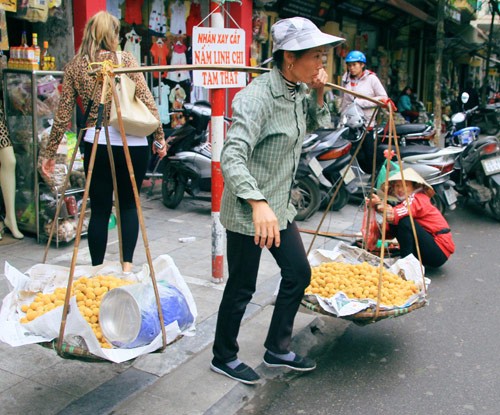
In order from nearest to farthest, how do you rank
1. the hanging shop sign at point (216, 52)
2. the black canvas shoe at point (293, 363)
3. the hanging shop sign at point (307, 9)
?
the black canvas shoe at point (293, 363) → the hanging shop sign at point (216, 52) → the hanging shop sign at point (307, 9)

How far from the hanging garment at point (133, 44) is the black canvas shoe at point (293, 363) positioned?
5670mm

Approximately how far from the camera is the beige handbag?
3.52m

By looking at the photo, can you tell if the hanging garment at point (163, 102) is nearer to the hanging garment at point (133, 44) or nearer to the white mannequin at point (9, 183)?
the hanging garment at point (133, 44)

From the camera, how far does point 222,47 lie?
4234 mm

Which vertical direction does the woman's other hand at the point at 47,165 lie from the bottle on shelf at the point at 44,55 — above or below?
below

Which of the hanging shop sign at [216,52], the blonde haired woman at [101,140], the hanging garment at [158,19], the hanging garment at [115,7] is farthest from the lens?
the hanging garment at [158,19]

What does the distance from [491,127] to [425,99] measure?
7.57 m

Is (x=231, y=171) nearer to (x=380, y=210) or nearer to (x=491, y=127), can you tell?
(x=380, y=210)

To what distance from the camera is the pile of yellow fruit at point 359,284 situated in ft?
11.7

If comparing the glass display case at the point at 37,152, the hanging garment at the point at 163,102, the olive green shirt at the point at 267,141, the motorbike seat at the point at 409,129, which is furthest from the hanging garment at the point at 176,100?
the olive green shirt at the point at 267,141

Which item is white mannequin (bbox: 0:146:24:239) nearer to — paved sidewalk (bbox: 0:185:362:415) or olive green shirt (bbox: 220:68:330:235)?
paved sidewalk (bbox: 0:185:362:415)

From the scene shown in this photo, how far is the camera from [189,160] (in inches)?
273

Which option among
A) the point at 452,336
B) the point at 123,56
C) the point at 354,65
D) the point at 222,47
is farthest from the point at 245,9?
the point at 452,336

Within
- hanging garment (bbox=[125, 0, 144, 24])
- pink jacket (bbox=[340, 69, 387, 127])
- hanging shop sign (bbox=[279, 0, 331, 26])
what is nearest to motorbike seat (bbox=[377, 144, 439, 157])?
pink jacket (bbox=[340, 69, 387, 127])
